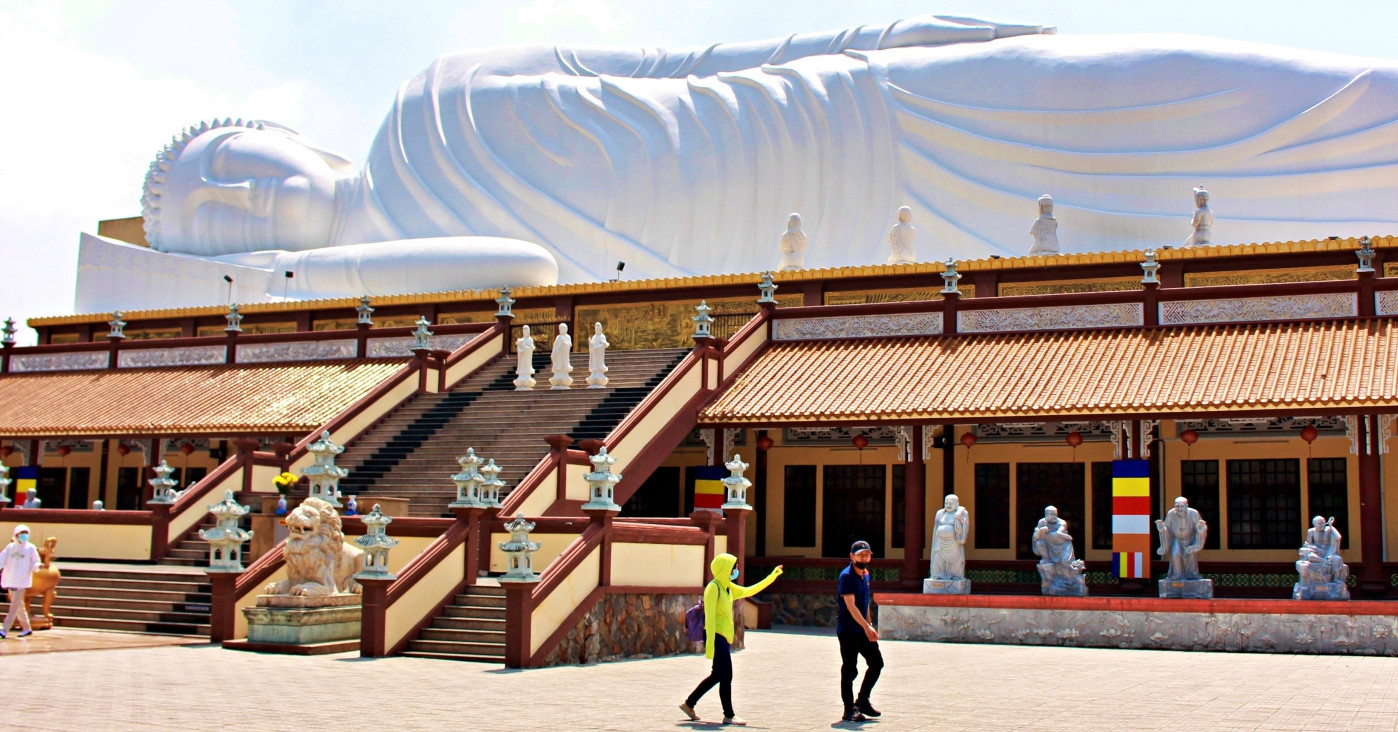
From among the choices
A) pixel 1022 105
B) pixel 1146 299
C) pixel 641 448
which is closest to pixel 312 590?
pixel 641 448

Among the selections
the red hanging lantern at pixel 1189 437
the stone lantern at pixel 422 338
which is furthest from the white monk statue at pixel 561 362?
the red hanging lantern at pixel 1189 437

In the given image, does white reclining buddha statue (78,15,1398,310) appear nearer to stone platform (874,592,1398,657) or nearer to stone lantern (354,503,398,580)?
stone platform (874,592,1398,657)

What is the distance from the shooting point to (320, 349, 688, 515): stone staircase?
67.4ft

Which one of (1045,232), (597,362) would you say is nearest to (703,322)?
(597,362)

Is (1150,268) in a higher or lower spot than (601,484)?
higher

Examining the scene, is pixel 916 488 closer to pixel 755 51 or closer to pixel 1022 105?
pixel 1022 105

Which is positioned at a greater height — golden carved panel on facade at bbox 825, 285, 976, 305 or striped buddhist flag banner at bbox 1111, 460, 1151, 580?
golden carved panel on facade at bbox 825, 285, 976, 305

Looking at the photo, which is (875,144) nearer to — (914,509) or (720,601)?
(914,509)

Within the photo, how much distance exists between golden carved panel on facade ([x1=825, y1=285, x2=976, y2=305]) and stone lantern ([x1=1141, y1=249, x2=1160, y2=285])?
2854 millimetres

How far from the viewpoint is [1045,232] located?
2447 cm

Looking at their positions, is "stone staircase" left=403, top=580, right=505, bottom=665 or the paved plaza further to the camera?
"stone staircase" left=403, top=580, right=505, bottom=665

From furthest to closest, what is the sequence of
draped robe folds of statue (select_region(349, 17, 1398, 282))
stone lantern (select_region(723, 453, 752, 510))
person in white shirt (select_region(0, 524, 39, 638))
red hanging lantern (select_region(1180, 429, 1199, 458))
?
draped robe folds of statue (select_region(349, 17, 1398, 282)) → red hanging lantern (select_region(1180, 429, 1199, 458)) → stone lantern (select_region(723, 453, 752, 510)) → person in white shirt (select_region(0, 524, 39, 638))

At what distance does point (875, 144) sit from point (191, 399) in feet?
42.1

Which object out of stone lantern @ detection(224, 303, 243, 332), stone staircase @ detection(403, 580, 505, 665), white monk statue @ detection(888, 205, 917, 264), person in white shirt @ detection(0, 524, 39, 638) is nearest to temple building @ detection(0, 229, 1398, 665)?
stone staircase @ detection(403, 580, 505, 665)
